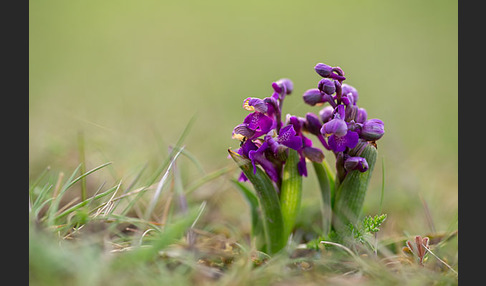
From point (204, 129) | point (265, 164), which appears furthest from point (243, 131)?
point (204, 129)

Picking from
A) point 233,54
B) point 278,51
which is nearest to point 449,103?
point 278,51

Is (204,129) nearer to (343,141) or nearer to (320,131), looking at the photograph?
(320,131)

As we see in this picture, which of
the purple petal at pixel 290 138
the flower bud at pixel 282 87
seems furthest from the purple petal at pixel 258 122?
the flower bud at pixel 282 87

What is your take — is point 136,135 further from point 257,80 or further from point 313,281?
point 257,80

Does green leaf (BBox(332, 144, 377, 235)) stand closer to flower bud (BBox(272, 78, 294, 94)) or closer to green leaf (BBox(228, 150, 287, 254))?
green leaf (BBox(228, 150, 287, 254))

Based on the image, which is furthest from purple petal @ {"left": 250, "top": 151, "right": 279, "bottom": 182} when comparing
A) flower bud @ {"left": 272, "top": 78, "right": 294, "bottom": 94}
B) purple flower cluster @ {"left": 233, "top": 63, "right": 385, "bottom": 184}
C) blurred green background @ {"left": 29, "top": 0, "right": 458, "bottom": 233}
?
blurred green background @ {"left": 29, "top": 0, "right": 458, "bottom": 233}
